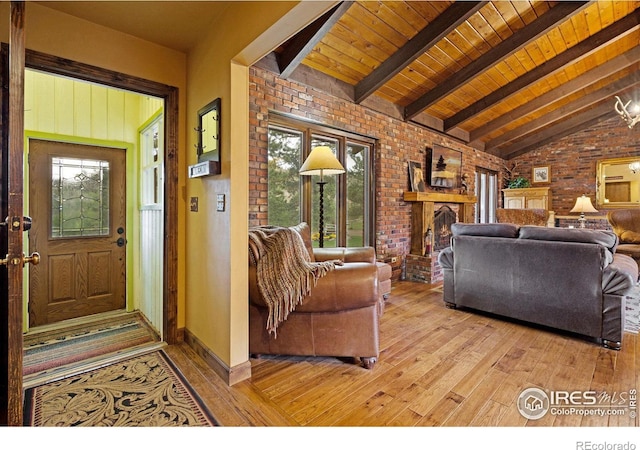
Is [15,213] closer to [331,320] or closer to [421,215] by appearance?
[331,320]

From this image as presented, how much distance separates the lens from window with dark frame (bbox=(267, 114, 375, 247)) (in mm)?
3346

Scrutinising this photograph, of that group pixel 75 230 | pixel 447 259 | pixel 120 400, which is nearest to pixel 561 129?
pixel 447 259

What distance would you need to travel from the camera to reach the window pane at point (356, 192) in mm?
4152

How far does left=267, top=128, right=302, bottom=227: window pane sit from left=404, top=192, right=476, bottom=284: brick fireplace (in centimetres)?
204

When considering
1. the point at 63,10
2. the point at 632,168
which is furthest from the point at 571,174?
the point at 63,10

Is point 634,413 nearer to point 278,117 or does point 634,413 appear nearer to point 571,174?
point 278,117

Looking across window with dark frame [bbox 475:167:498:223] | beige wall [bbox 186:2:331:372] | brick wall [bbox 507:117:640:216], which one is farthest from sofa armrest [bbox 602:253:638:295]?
brick wall [bbox 507:117:640:216]

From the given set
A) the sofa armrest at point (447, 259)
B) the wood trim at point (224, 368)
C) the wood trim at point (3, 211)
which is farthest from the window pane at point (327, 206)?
the wood trim at point (3, 211)

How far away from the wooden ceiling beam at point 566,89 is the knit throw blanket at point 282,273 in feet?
17.5

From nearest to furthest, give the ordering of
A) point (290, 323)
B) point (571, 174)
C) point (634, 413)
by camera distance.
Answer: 1. point (634, 413)
2. point (290, 323)
3. point (571, 174)

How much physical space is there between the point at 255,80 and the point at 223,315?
2.24 metres

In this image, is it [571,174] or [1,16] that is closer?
[1,16]

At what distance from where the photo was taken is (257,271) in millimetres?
2041

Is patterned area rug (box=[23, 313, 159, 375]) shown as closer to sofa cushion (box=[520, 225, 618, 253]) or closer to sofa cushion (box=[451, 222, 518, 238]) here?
sofa cushion (box=[451, 222, 518, 238])
